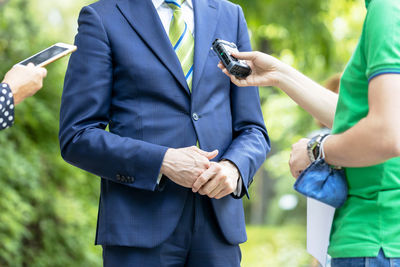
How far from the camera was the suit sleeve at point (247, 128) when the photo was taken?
2375mm

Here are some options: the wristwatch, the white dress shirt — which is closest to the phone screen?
the white dress shirt

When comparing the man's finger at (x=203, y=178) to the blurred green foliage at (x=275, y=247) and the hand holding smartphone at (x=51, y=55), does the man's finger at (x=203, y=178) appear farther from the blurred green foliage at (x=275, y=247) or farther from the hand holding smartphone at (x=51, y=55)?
the blurred green foliage at (x=275, y=247)

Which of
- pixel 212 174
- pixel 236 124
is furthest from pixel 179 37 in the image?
pixel 212 174

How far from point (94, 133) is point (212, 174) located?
51 centimetres

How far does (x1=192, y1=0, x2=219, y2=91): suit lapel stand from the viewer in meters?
2.42

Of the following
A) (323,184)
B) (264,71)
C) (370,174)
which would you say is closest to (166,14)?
(264,71)

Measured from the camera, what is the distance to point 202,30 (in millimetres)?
2475

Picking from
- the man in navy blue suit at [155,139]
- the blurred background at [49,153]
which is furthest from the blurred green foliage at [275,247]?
the man in navy blue suit at [155,139]

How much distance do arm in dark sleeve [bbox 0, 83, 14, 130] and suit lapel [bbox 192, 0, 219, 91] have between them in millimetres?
742

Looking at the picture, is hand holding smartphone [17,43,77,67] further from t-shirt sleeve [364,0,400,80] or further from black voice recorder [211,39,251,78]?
t-shirt sleeve [364,0,400,80]

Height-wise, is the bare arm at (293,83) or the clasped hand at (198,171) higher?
the bare arm at (293,83)

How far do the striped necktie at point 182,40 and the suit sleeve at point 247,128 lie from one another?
25 cm

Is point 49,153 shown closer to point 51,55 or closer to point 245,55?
point 51,55

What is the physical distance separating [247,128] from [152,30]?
60 cm
